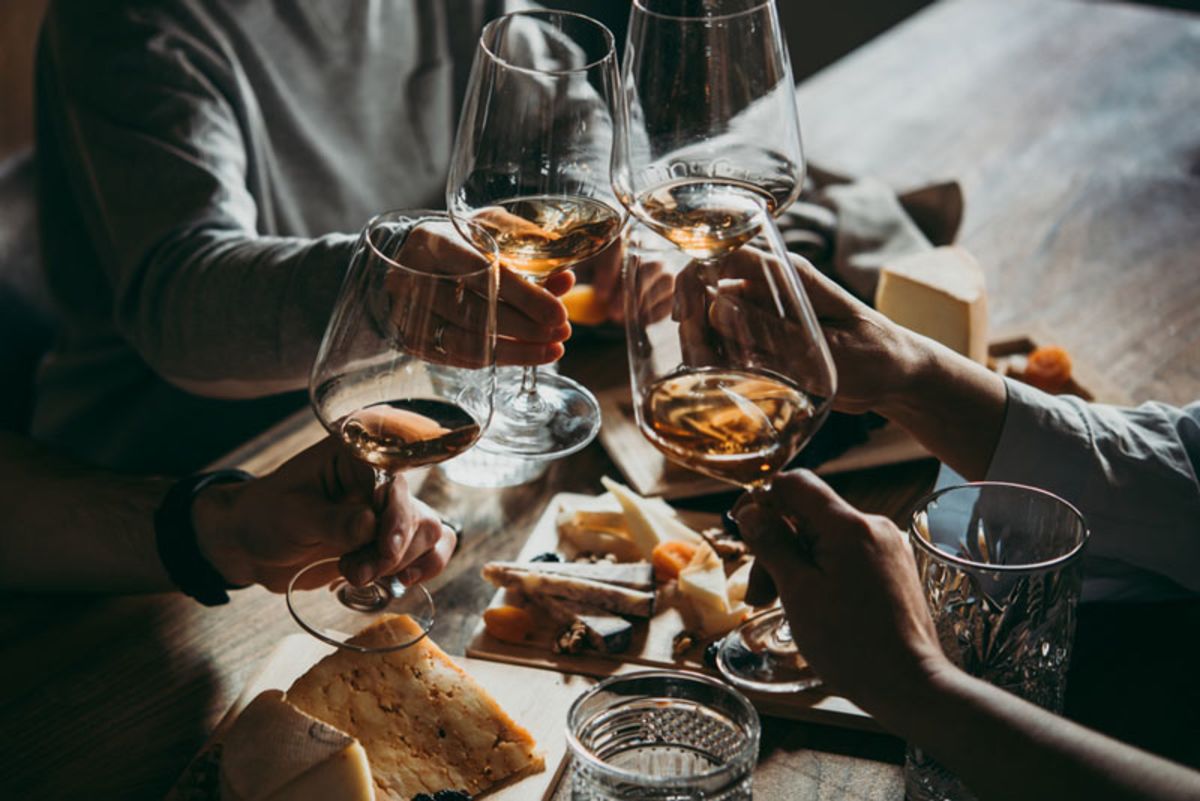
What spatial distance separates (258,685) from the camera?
1.15m

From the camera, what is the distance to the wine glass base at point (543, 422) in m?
1.24

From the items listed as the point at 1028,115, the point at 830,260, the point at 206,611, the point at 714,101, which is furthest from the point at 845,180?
the point at 206,611

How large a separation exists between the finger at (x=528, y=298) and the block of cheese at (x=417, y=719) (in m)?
0.32

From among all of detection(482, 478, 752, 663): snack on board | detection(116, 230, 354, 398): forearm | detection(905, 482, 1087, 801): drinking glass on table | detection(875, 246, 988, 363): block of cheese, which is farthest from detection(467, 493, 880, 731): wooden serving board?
detection(875, 246, 988, 363): block of cheese

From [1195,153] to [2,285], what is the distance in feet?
7.05

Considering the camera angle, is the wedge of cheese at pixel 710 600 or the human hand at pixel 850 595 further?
the wedge of cheese at pixel 710 600

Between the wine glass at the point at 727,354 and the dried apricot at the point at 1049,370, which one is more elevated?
the wine glass at the point at 727,354

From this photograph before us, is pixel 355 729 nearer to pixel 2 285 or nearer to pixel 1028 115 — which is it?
pixel 2 285

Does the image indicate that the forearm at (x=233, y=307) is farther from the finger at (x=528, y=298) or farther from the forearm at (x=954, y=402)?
the forearm at (x=954, y=402)

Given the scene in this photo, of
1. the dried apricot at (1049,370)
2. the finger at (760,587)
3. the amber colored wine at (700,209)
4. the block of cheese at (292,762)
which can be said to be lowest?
the dried apricot at (1049,370)

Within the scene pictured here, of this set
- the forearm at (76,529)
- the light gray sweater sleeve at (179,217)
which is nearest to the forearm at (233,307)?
the light gray sweater sleeve at (179,217)

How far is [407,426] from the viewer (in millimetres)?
1039

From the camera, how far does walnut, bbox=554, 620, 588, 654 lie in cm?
120

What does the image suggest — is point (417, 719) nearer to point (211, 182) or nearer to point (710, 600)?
point (710, 600)
